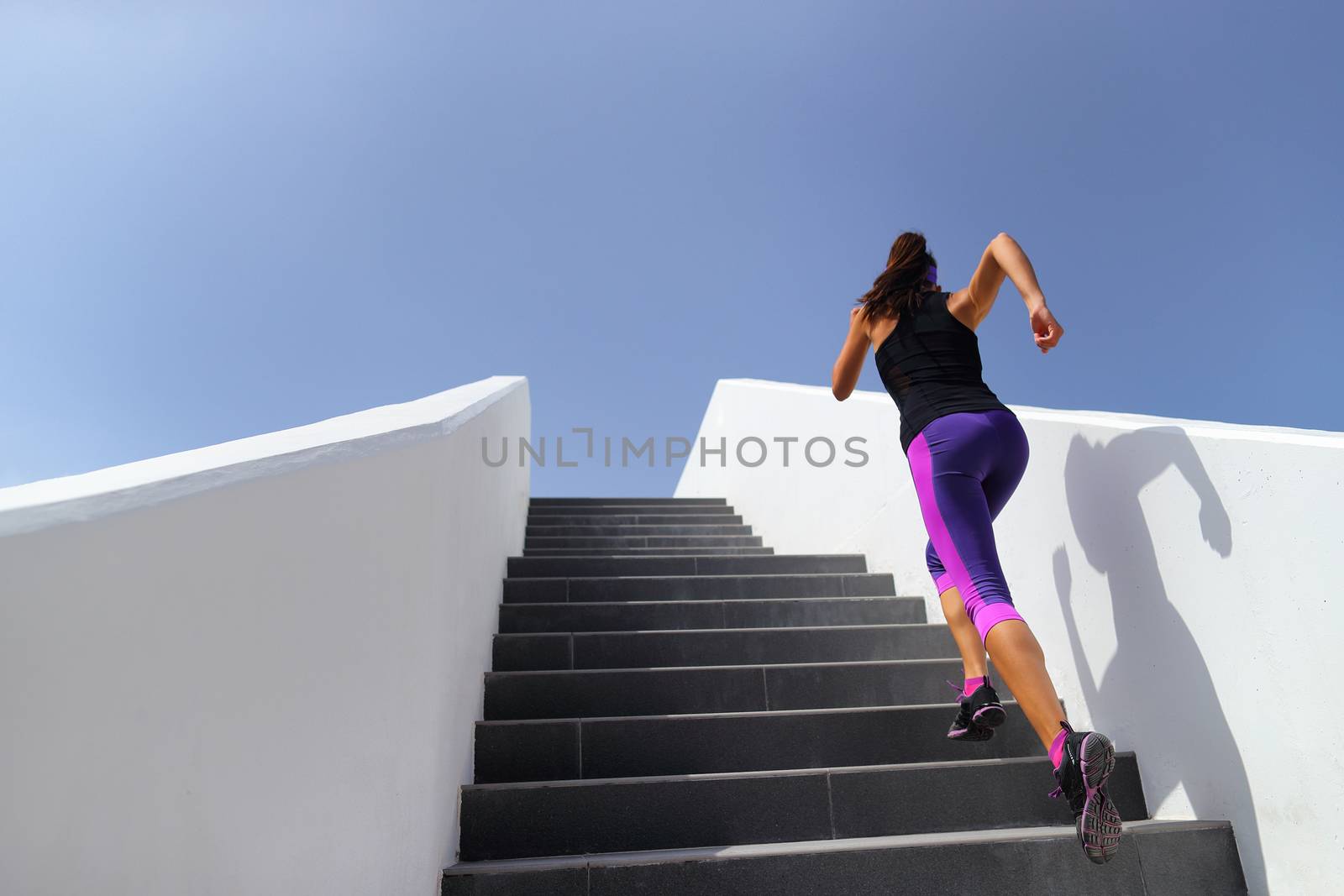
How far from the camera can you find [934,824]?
2.29 meters

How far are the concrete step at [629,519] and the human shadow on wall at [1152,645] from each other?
4165 millimetres

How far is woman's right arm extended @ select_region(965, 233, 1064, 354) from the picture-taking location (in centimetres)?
204

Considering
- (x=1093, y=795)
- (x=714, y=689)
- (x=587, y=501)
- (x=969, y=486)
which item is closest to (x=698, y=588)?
(x=714, y=689)

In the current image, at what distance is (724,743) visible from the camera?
257 centimetres

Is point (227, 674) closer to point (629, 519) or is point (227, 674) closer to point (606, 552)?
point (606, 552)

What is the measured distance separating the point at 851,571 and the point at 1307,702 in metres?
2.53

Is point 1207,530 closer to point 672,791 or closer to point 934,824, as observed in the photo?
point 934,824

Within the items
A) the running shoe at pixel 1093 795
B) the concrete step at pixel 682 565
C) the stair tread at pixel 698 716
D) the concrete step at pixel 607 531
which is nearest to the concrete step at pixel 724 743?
the stair tread at pixel 698 716

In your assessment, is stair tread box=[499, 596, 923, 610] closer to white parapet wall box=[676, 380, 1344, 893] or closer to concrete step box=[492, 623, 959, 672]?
concrete step box=[492, 623, 959, 672]

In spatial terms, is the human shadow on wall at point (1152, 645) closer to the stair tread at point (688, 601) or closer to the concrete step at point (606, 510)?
the stair tread at point (688, 601)

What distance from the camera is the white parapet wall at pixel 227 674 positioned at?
0.77m

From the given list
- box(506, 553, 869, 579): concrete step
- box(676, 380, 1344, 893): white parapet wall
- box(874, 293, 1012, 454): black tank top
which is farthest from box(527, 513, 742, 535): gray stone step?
box(874, 293, 1012, 454): black tank top

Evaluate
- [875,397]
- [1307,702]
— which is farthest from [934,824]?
[875,397]

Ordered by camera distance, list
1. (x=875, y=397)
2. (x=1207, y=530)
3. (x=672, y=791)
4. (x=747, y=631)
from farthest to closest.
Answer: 1. (x=875, y=397)
2. (x=747, y=631)
3. (x=672, y=791)
4. (x=1207, y=530)
